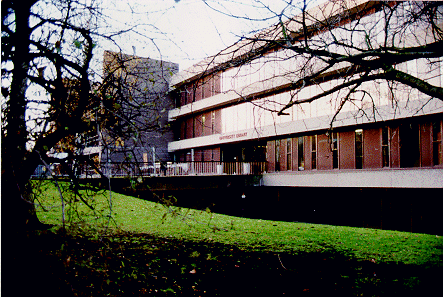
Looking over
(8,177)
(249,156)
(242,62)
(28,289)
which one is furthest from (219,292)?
(249,156)

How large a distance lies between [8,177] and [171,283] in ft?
8.91

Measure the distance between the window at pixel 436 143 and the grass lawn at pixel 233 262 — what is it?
1107 cm

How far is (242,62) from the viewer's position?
5828 millimetres

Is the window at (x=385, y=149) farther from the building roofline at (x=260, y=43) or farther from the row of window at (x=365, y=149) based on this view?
the building roofline at (x=260, y=43)

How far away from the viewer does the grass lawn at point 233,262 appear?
4926mm

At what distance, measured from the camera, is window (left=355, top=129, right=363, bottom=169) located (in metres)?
22.4

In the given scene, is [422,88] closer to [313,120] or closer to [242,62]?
[242,62]

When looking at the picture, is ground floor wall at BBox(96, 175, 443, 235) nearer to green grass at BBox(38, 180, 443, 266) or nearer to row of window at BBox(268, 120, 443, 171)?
row of window at BBox(268, 120, 443, 171)

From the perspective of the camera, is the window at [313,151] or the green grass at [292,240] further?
the window at [313,151]

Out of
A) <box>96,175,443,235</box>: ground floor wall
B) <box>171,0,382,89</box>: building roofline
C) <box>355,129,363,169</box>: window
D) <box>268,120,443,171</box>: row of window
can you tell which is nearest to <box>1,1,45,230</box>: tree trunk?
<box>171,0,382,89</box>: building roofline

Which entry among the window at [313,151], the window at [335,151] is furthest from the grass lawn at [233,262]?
the window at [313,151]

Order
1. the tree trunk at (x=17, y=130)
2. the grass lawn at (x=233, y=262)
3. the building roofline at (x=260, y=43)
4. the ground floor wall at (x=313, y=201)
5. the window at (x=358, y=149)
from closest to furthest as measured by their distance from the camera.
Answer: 1. the tree trunk at (x=17, y=130)
2. the grass lawn at (x=233, y=262)
3. the building roofline at (x=260, y=43)
4. the ground floor wall at (x=313, y=201)
5. the window at (x=358, y=149)

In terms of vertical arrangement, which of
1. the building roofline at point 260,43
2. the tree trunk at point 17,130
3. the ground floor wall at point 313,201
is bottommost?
the ground floor wall at point 313,201

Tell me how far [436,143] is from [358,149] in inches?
185
